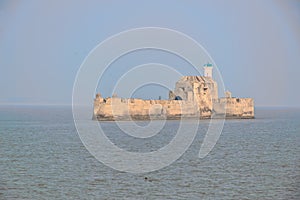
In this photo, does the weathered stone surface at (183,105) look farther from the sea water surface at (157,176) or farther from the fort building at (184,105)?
the sea water surface at (157,176)

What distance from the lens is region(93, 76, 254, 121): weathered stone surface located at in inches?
1902

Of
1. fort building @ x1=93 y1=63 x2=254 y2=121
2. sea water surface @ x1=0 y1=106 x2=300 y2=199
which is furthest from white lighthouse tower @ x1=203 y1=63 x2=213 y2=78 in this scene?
sea water surface @ x1=0 y1=106 x2=300 y2=199

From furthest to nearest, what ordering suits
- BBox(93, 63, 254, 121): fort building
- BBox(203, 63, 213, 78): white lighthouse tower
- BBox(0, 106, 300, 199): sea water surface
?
BBox(203, 63, 213, 78): white lighthouse tower
BBox(93, 63, 254, 121): fort building
BBox(0, 106, 300, 199): sea water surface

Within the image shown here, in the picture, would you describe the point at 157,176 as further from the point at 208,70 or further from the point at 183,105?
the point at 208,70

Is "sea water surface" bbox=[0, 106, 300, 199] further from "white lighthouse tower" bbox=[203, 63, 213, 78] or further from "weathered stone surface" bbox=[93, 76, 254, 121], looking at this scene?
"white lighthouse tower" bbox=[203, 63, 213, 78]

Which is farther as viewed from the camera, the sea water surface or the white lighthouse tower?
the white lighthouse tower

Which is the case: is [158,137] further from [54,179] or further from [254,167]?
[54,179]

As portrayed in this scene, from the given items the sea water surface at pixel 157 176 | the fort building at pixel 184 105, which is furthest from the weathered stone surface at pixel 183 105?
the sea water surface at pixel 157 176

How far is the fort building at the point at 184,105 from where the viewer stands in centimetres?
4831

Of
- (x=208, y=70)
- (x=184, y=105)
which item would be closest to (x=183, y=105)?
(x=184, y=105)

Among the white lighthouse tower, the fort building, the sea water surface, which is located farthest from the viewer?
the white lighthouse tower

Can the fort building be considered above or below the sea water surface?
above

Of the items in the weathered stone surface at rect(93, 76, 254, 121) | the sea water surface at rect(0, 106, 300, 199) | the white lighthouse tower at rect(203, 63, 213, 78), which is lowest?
the sea water surface at rect(0, 106, 300, 199)

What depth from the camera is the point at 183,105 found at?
53.9 metres
